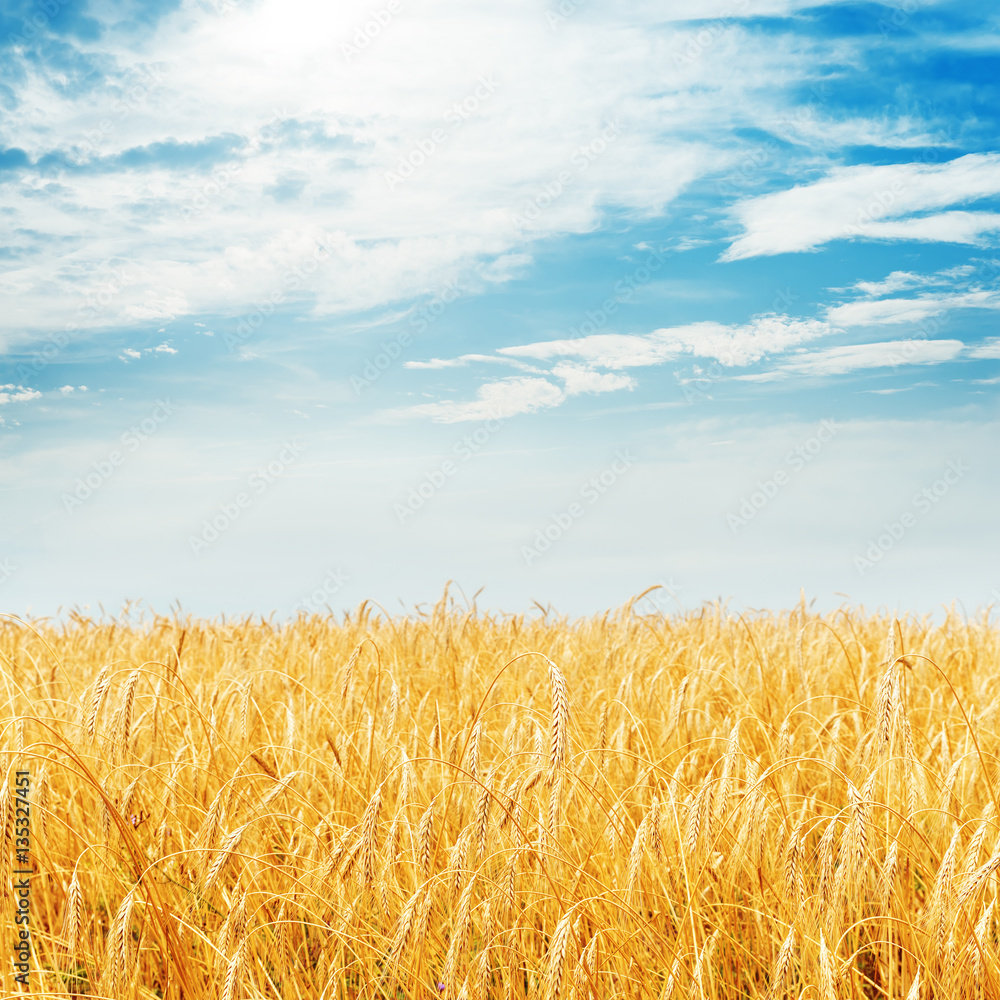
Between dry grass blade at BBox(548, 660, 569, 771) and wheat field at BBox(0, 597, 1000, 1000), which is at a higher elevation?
dry grass blade at BBox(548, 660, 569, 771)

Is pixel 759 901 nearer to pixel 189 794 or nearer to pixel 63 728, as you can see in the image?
pixel 189 794

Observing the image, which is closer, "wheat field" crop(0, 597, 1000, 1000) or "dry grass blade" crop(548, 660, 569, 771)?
"dry grass blade" crop(548, 660, 569, 771)

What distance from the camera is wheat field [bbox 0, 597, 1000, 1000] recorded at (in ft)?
6.77

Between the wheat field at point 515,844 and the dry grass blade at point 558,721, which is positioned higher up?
the dry grass blade at point 558,721

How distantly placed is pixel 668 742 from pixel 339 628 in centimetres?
531

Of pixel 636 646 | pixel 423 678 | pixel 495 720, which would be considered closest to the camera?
pixel 495 720

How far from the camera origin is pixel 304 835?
3010mm

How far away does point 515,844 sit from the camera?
2633 millimetres

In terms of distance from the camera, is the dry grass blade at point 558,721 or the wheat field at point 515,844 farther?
the wheat field at point 515,844

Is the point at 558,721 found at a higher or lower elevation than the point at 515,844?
higher

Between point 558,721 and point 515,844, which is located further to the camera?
point 515,844

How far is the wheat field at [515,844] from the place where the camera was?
6.77 ft

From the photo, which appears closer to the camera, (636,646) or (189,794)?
(189,794)

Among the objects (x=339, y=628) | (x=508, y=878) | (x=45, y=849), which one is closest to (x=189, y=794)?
(x=45, y=849)
